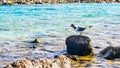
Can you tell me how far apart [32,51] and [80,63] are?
177 inches

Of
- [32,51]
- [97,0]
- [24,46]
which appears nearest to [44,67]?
[32,51]

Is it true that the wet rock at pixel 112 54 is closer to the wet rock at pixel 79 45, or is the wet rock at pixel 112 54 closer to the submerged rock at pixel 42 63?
the wet rock at pixel 79 45

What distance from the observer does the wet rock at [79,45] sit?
2017 cm

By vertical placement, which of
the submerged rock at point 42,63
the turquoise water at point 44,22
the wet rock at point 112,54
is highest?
the submerged rock at point 42,63

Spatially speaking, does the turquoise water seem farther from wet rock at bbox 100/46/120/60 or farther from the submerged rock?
the submerged rock

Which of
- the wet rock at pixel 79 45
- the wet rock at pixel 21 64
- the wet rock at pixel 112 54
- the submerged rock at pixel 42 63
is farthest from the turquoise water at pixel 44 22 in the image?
the wet rock at pixel 21 64

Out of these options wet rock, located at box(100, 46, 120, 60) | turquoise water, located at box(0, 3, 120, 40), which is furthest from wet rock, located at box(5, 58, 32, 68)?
turquoise water, located at box(0, 3, 120, 40)

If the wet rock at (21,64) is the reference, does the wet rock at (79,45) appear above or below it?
below

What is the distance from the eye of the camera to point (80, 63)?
61.0ft

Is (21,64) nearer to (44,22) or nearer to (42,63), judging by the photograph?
(42,63)

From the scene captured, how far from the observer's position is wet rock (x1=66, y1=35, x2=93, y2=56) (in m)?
20.2

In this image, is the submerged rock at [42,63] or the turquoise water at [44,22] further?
the turquoise water at [44,22]

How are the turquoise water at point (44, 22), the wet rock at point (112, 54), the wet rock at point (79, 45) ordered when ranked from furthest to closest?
the turquoise water at point (44, 22)
the wet rock at point (79, 45)
the wet rock at point (112, 54)

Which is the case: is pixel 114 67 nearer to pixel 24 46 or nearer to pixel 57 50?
pixel 57 50
